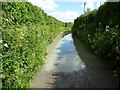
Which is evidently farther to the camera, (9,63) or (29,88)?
(29,88)

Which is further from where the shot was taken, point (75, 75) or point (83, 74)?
point (83, 74)

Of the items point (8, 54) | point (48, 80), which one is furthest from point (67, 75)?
point (8, 54)

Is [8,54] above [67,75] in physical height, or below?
above

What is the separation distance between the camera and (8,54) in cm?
781

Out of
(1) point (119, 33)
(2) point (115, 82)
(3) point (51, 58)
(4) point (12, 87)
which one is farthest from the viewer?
(3) point (51, 58)

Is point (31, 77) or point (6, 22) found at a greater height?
point (6, 22)

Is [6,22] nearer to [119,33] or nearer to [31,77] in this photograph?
[31,77]

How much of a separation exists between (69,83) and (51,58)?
18.1 ft

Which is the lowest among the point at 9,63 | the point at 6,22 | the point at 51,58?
the point at 51,58

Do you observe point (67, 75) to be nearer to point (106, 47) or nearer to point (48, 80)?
point (48, 80)

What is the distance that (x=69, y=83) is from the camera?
9.79 metres

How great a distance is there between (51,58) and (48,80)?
4.95 metres

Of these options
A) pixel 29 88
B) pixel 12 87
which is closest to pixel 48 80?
pixel 29 88

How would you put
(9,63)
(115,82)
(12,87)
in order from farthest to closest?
(115,82)
(9,63)
(12,87)
